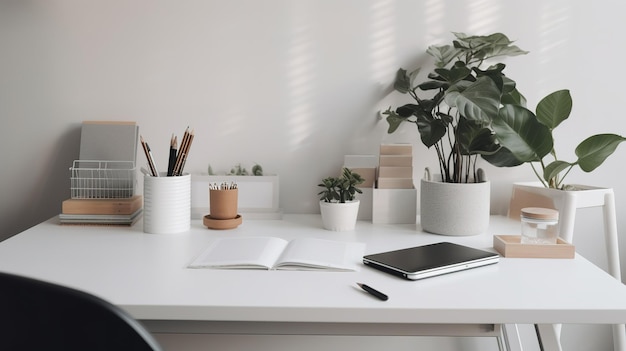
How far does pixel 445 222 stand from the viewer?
1.28m

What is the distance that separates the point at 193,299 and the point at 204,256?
22cm

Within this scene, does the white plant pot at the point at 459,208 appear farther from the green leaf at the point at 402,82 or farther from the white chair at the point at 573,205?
the green leaf at the point at 402,82

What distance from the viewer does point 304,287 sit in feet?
3.04

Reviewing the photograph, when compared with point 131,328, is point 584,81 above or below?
above

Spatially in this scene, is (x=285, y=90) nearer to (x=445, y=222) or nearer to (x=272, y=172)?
(x=272, y=172)

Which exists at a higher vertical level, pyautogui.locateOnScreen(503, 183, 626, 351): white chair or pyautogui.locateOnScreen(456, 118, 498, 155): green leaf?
pyautogui.locateOnScreen(456, 118, 498, 155): green leaf

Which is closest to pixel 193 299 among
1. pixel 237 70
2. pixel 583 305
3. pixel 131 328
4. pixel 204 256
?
pixel 204 256

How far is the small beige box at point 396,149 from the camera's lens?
143cm

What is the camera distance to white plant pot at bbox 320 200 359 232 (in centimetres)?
133

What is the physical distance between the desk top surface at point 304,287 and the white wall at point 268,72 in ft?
1.33

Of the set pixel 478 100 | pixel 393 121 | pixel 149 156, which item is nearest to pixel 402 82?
pixel 393 121

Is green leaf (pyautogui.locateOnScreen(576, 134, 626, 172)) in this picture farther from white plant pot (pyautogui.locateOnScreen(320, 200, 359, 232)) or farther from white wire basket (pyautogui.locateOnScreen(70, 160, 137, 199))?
white wire basket (pyautogui.locateOnScreen(70, 160, 137, 199))

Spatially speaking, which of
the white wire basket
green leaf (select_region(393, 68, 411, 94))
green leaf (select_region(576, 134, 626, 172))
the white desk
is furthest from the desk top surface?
green leaf (select_region(393, 68, 411, 94))

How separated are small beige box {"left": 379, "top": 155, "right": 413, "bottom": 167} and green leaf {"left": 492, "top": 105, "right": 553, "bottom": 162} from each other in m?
0.26
